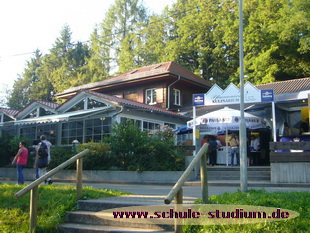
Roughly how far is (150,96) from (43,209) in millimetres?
21287

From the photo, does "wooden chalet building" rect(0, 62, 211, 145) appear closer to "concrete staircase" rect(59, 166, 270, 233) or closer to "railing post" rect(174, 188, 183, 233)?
"concrete staircase" rect(59, 166, 270, 233)

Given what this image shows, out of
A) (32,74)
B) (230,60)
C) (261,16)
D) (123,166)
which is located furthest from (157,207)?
(32,74)

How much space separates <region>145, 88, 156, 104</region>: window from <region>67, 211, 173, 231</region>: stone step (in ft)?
69.9

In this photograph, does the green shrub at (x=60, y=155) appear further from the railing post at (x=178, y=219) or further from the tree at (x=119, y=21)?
the tree at (x=119, y=21)

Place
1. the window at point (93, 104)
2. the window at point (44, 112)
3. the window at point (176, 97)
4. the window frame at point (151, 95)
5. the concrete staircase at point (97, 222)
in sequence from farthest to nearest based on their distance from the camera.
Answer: the window at point (176, 97)
the window frame at point (151, 95)
the window at point (44, 112)
the window at point (93, 104)
the concrete staircase at point (97, 222)

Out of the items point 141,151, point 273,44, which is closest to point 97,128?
point 141,151

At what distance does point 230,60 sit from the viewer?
37.0m

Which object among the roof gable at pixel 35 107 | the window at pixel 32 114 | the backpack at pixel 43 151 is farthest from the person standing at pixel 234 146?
the window at pixel 32 114

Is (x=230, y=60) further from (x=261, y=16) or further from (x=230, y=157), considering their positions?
(x=230, y=157)

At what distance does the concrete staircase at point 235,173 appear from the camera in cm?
1474

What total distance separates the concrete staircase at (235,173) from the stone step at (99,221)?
885cm

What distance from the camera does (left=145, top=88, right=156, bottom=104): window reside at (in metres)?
28.4

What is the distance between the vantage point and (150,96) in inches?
1127

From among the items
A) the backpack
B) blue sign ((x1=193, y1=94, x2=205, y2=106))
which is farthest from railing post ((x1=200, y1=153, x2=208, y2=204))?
blue sign ((x1=193, y1=94, x2=205, y2=106))
